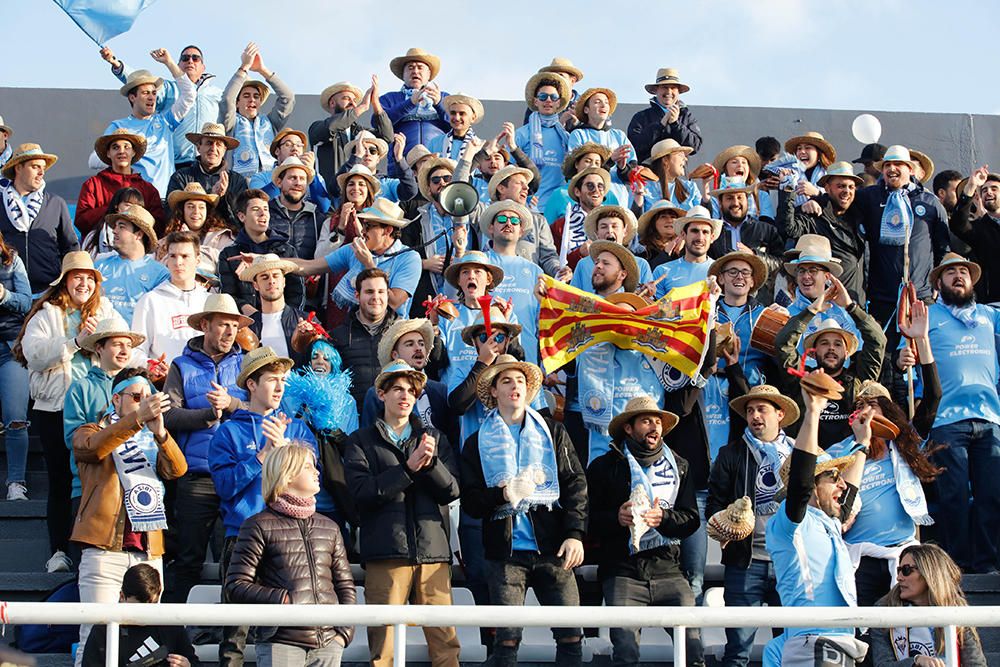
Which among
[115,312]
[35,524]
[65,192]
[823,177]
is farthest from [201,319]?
[65,192]

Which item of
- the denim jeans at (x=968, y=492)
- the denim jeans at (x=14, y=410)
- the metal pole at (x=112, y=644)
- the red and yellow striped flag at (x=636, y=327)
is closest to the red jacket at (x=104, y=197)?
the denim jeans at (x=14, y=410)

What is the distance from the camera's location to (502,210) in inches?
426

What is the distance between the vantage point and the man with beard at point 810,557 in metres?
7.20

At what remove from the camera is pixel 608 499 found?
27.9 ft

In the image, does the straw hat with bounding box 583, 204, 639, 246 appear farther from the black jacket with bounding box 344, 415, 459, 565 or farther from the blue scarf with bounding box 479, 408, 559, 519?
the black jacket with bounding box 344, 415, 459, 565

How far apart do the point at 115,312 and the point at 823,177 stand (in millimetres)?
5596

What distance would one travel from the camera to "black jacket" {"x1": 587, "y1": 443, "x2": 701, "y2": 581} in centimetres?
828

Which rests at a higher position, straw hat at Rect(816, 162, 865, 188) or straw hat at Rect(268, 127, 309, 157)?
straw hat at Rect(268, 127, 309, 157)

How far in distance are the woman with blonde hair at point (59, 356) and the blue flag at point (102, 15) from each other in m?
4.43

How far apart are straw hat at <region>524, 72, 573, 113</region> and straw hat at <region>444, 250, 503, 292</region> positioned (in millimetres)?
3671

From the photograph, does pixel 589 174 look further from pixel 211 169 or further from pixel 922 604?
pixel 922 604

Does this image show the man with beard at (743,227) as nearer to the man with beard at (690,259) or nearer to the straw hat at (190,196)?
the man with beard at (690,259)

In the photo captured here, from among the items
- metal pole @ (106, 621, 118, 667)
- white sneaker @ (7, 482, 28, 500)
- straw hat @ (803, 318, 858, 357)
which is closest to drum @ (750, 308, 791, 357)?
straw hat @ (803, 318, 858, 357)

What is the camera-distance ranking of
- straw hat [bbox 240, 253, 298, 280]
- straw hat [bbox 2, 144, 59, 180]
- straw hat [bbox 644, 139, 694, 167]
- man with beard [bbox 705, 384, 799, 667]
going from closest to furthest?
1. man with beard [bbox 705, 384, 799, 667]
2. straw hat [bbox 240, 253, 298, 280]
3. straw hat [bbox 2, 144, 59, 180]
4. straw hat [bbox 644, 139, 694, 167]
